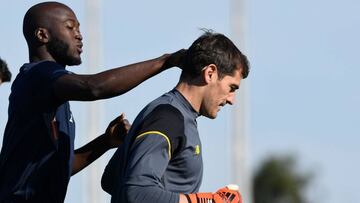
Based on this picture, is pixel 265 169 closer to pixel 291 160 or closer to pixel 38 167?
pixel 291 160

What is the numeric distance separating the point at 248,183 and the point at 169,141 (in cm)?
1746

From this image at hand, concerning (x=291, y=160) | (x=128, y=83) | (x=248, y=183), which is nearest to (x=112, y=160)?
(x=128, y=83)

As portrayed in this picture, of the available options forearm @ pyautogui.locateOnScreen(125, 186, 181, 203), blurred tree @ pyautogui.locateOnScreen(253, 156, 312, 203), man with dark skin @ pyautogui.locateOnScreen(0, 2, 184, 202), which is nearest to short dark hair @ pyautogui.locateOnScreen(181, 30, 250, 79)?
man with dark skin @ pyautogui.locateOnScreen(0, 2, 184, 202)

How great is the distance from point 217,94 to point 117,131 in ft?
4.17

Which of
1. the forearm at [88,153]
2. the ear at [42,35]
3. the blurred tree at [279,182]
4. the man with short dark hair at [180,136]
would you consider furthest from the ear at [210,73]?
the blurred tree at [279,182]

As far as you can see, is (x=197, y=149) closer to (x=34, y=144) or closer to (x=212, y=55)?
(x=212, y=55)

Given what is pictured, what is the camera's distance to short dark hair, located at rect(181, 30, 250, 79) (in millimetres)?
9133

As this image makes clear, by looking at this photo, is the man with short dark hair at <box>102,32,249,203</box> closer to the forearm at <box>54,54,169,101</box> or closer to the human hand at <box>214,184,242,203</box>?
the human hand at <box>214,184,242,203</box>

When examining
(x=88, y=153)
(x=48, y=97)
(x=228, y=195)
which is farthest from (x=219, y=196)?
(x=88, y=153)

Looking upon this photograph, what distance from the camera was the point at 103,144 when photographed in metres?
10.5

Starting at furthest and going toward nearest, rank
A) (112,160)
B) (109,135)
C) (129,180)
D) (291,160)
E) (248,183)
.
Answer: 1. (291,160)
2. (248,183)
3. (109,135)
4. (112,160)
5. (129,180)

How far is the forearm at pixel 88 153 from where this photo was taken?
10.5 m

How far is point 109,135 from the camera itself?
33.9 feet

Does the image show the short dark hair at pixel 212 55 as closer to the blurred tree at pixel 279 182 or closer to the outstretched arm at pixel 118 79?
the outstretched arm at pixel 118 79
